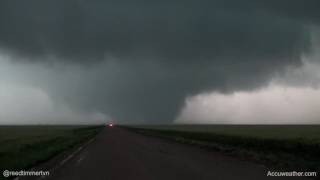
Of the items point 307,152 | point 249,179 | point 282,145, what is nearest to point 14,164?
point 249,179

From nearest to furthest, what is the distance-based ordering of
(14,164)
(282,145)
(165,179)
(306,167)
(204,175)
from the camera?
1. (165,179)
2. (204,175)
3. (306,167)
4. (14,164)
5. (282,145)

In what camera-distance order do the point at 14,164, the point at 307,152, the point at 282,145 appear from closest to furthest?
the point at 14,164
the point at 307,152
the point at 282,145

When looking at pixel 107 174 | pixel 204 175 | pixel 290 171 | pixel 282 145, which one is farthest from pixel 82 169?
pixel 282 145

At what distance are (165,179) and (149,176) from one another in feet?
4.07

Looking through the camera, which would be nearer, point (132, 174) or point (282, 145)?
point (132, 174)

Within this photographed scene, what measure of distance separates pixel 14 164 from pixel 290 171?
14579mm

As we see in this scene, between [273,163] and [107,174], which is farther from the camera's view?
[273,163]

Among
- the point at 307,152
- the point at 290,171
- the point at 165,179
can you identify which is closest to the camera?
the point at 165,179

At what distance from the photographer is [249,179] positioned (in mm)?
18281

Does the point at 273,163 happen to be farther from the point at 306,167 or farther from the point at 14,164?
the point at 14,164

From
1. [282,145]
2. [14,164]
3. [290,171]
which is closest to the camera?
[290,171]

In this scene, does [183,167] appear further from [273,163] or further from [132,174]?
[273,163]

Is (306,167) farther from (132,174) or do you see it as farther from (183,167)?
(132,174)

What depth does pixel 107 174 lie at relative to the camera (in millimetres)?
20031
